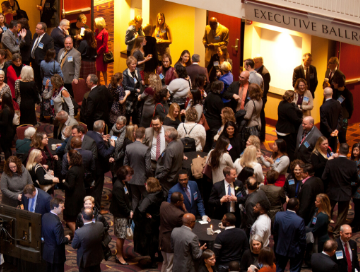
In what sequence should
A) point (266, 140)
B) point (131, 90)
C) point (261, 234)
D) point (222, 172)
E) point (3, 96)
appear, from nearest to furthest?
point (261, 234) < point (222, 172) < point (3, 96) < point (131, 90) < point (266, 140)

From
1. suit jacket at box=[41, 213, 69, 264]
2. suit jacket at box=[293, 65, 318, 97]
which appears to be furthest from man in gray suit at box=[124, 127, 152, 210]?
suit jacket at box=[293, 65, 318, 97]

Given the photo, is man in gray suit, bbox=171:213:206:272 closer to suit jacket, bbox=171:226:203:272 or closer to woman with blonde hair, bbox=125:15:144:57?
suit jacket, bbox=171:226:203:272

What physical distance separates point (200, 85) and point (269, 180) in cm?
254

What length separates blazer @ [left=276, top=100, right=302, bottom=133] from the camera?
8695mm

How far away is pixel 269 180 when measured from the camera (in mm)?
6781

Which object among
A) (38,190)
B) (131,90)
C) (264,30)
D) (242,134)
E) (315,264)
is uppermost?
(264,30)

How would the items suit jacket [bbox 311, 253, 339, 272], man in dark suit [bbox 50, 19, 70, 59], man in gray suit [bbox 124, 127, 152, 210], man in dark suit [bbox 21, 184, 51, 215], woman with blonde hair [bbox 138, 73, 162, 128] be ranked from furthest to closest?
1. man in dark suit [bbox 50, 19, 70, 59]
2. woman with blonde hair [bbox 138, 73, 162, 128]
3. man in gray suit [bbox 124, 127, 152, 210]
4. man in dark suit [bbox 21, 184, 51, 215]
5. suit jacket [bbox 311, 253, 339, 272]

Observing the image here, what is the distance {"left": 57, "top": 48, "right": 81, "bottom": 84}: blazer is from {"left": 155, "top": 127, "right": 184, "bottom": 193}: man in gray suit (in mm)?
3638

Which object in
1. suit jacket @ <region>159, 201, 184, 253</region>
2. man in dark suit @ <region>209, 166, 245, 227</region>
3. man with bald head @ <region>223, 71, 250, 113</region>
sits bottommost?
suit jacket @ <region>159, 201, 184, 253</region>

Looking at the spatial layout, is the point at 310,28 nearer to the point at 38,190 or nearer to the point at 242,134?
the point at 38,190

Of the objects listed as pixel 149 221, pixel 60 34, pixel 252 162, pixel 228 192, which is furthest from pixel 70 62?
pixel 228 192

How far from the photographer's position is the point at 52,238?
6023mm

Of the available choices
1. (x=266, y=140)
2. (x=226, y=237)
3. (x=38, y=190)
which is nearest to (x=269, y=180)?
(x=226, y=237)

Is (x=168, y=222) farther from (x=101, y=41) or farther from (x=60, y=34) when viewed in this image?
(x=101, y=41)
